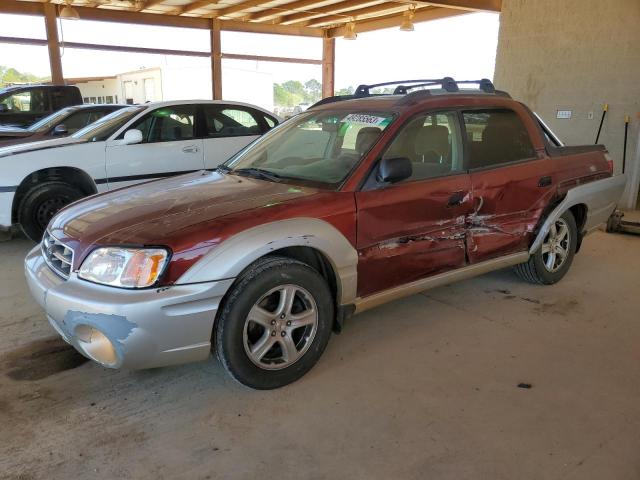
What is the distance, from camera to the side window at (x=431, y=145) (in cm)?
334

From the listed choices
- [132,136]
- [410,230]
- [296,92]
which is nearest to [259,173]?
[410,230]

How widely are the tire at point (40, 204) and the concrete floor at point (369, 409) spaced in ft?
6.52

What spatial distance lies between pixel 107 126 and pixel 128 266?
13.9 ft

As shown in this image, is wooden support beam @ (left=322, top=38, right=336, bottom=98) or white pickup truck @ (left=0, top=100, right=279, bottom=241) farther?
wooden support beam @ (left=322, top=38, right=336, bottom=98)

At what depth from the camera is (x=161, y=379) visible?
299 cm

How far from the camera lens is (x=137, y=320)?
2.39m

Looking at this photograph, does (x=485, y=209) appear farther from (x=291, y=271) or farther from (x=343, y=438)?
(x=343, y=438)

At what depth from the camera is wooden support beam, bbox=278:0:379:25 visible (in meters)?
13.9

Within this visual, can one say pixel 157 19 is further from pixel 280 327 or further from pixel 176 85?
pixel 280 327

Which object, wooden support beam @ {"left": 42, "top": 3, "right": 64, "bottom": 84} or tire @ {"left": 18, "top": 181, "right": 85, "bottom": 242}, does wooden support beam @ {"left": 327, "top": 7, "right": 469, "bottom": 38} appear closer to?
wooden support beam @ {"left": 42, "top": 3, "right": 64, "bottom": 84}

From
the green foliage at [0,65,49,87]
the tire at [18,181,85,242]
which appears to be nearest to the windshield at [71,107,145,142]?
the tire at [18,181,85,242]

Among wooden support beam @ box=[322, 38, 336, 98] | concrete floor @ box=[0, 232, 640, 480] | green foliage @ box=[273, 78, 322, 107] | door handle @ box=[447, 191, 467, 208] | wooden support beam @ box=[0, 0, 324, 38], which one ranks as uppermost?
wooden support beam @ box=[0, 0, 324, 38]

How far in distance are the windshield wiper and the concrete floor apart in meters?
1.18

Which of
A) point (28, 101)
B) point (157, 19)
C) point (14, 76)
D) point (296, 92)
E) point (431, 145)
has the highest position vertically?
point (157, 19)
